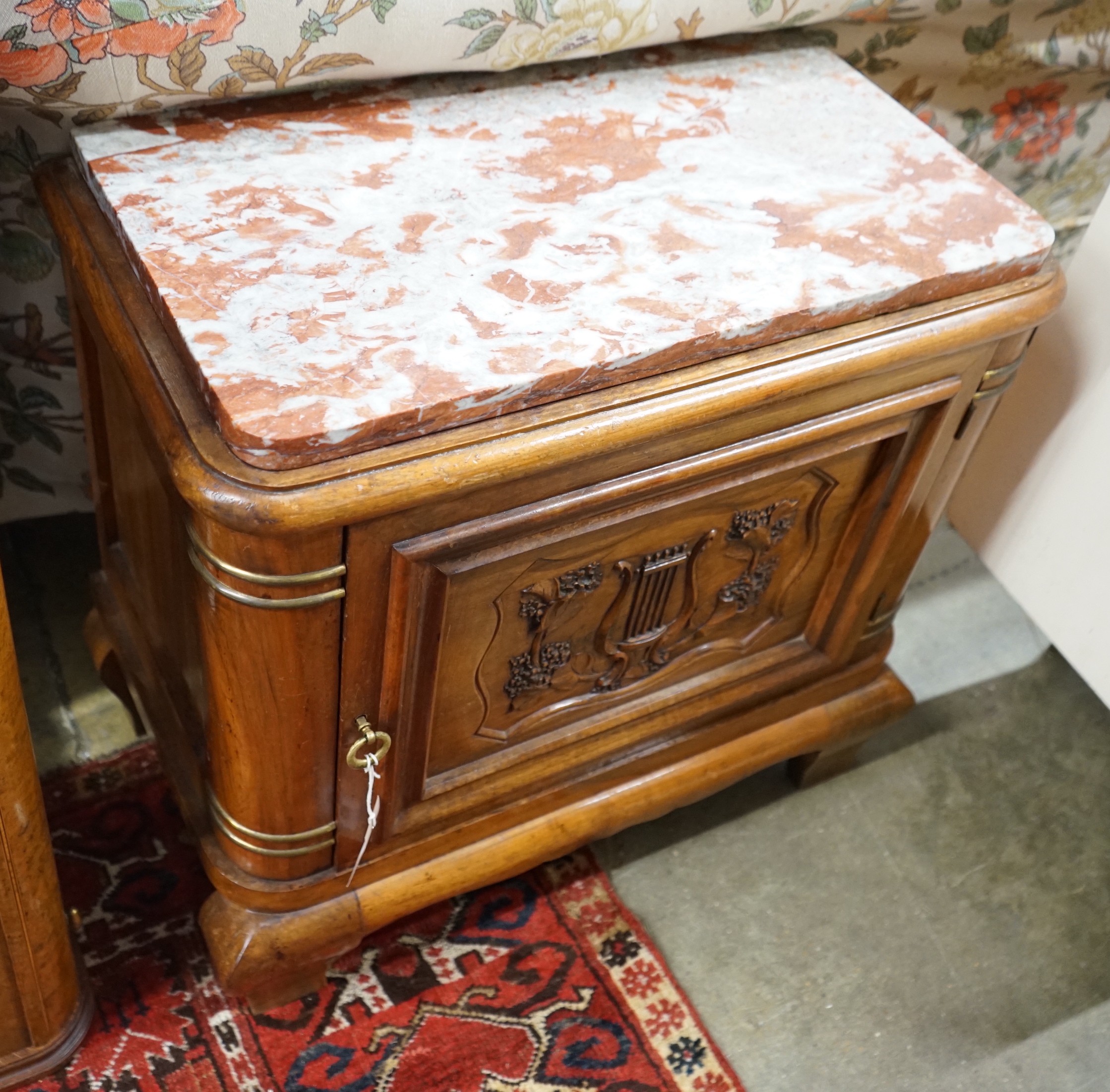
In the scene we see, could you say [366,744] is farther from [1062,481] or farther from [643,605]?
[1062,481]

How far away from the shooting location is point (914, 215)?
31.8 inches

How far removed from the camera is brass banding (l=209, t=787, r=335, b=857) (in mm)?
826

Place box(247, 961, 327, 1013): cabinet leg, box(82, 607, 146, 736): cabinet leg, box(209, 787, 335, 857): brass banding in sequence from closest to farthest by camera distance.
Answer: box(209, 787, 335, 857): brass banding < box(247, 961, 327, 1013): cabinet leg < box(82, 607, 146, 736): cabinet leg

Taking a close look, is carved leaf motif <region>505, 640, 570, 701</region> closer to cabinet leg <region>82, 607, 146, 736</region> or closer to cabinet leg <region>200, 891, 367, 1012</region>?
cabinet leg <region>200, 891, 367, 1012</region>

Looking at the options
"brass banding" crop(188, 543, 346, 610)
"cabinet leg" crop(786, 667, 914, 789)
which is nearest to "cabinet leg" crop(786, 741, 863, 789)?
"cabinet leg" crop(786, 667, 914, 789)

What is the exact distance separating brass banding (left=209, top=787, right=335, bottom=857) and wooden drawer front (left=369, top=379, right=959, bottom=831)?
48mm

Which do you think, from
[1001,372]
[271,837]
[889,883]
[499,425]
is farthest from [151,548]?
[889,883]

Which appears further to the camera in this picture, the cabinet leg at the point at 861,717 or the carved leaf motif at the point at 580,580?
the cabinet leg at the point at 861,717

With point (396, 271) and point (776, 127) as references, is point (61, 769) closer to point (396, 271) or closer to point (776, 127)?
point (396, 271)

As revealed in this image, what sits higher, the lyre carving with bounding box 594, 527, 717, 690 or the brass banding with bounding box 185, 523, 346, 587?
the brass banding with bounding box 185, 523, 346, 587

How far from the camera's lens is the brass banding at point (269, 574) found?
64cm

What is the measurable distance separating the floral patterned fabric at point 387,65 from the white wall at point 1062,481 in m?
Result: 0.23

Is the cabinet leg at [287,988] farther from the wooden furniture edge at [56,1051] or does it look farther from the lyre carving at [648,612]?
the lyre carving at [648,612]

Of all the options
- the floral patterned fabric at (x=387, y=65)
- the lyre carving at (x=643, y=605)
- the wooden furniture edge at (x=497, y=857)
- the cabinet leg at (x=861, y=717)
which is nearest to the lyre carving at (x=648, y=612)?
the lyre carving at (x=643, y=605)
